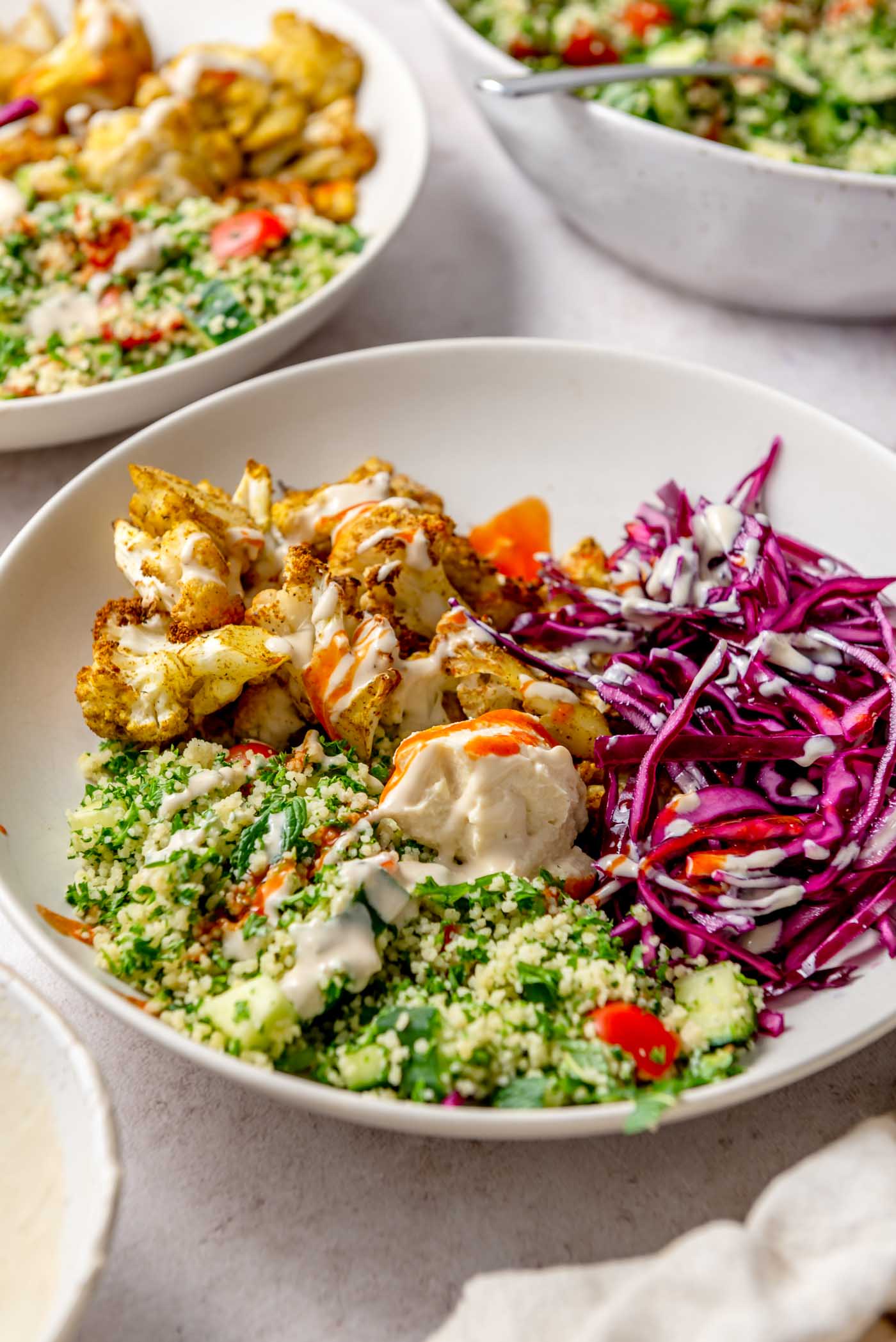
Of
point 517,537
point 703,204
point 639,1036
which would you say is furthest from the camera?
point 703,204

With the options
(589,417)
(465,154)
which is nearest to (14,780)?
(589,417)

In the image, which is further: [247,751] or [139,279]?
[139,279]

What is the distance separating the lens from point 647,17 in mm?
3676

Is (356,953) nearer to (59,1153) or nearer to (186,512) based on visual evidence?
(59,1153)

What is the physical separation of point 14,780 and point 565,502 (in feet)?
4.36

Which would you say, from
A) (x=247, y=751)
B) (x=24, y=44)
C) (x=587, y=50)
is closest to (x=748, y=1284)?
(x=247, y=751)

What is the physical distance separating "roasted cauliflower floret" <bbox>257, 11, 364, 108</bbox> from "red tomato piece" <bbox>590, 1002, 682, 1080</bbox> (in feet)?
9.30

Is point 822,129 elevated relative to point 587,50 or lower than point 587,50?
lower

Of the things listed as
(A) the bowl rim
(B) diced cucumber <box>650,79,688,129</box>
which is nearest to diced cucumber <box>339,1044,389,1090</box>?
(A) the bowl rim

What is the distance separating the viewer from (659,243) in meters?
3.21

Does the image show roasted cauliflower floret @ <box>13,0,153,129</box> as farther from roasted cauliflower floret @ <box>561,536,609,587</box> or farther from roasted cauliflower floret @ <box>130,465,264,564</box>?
roasted cauliflower floret @ <box>561,536,609,587</box>

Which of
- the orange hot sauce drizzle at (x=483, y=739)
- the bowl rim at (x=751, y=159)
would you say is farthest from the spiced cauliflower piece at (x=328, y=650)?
the bowl rim at (x=751, y=159)

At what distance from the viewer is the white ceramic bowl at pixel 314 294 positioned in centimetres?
270

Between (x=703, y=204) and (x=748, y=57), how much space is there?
0.92 metres
